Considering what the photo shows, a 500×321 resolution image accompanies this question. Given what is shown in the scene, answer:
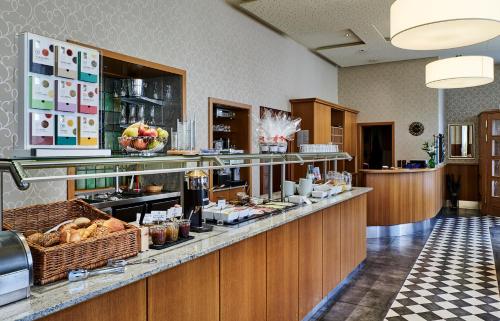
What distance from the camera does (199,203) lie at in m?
2.54

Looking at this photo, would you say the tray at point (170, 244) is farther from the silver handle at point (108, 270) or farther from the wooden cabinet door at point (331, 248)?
the wooden cabinet door at point (331, 248)

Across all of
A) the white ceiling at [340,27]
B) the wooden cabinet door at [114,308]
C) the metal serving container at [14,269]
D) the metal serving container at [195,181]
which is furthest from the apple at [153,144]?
the white ceiling at [340,27]

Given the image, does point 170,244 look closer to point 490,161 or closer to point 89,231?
point 89,231

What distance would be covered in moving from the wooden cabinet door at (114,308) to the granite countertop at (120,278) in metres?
0.05

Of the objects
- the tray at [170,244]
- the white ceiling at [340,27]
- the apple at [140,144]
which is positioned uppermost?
the white ceiling at [340,27]

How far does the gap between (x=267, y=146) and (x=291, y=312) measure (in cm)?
145

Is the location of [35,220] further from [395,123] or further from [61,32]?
[395,123]

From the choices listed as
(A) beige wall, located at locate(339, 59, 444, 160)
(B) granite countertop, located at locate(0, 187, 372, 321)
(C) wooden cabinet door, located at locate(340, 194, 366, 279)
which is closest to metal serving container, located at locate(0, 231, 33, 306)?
(B) granite countertop, located at locate(0, 187, 372, 321)

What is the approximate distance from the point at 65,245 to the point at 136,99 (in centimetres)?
359

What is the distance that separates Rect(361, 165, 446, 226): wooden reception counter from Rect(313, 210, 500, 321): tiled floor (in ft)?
1.79

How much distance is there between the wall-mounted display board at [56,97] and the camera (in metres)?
1.66

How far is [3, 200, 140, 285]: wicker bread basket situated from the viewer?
1.55m

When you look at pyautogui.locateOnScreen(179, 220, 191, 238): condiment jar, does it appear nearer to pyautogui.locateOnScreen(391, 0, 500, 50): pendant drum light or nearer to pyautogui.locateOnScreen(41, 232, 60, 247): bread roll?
pyautogui.locateOnScreen(41, 232, 60, 247): bread roll

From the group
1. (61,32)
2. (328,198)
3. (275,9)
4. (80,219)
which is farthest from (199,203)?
(275,9)
